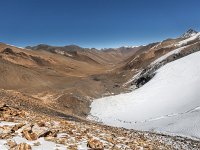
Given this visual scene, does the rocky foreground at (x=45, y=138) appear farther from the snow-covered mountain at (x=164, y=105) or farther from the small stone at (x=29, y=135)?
the snow-covered mountain at (x=164, y=105)

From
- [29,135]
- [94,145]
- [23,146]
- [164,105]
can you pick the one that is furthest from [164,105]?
[23,146]

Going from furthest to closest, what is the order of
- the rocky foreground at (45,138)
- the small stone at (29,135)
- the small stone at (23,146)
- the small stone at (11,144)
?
the small stone at (29,135) < the rocky foreground at (45,138) < the small stone at (11,144) < the small stone at (23,146)

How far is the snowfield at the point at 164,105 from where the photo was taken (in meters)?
28.1

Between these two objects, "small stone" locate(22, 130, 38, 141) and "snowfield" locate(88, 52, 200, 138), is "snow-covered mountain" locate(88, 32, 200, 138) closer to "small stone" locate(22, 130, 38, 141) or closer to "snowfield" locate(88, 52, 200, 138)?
"snowfield" locate(88, 52, 200, 138)

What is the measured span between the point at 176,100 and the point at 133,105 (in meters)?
6.67

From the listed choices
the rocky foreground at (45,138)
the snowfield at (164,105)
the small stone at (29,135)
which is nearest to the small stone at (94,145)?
the rocky foreground at (45,138)

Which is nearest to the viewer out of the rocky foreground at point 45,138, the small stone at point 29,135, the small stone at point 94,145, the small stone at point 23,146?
the small stone at point 23,146

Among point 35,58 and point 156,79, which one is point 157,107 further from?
point 35,58

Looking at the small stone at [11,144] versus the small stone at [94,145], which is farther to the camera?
the small stone at [94,145]

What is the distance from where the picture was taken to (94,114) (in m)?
40.7

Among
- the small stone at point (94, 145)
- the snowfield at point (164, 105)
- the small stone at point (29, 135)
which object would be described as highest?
the snowfield at point (164, 105)

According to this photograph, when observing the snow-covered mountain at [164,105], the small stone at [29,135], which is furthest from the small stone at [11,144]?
the snow-covered mountain at [164,105]

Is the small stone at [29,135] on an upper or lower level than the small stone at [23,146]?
upper

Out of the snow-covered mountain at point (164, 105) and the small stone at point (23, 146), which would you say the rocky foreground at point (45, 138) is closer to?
the small stone at point (23, 146)
